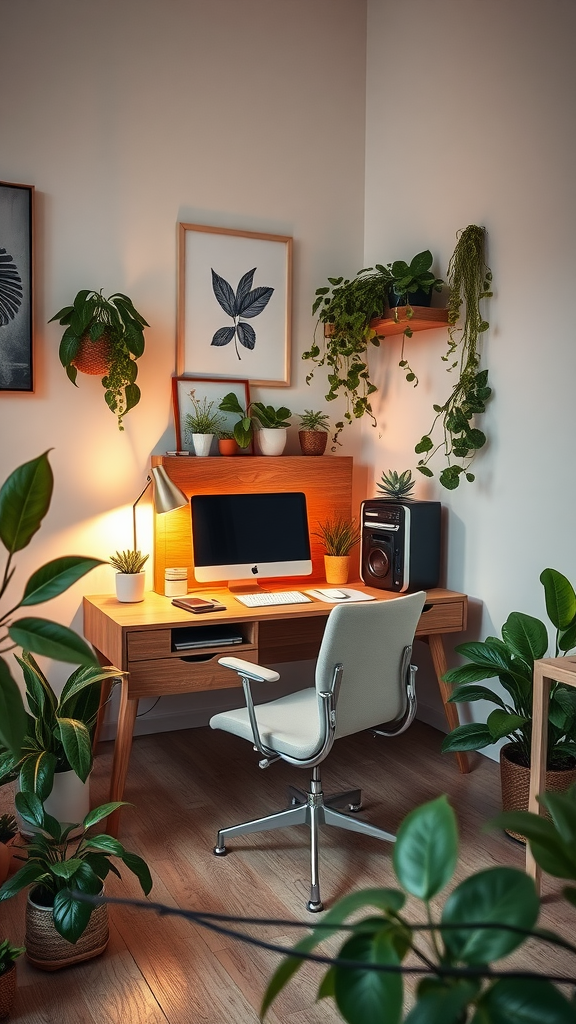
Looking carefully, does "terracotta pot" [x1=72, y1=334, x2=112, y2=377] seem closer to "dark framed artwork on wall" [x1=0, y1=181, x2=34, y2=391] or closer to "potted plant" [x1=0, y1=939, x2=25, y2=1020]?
"dark framed artwork on wall" [x1=0, y1=181, x2=34, y2=391]

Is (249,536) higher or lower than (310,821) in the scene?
higher

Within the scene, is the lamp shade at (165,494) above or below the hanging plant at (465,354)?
below

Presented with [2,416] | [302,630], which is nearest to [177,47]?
[2,416]

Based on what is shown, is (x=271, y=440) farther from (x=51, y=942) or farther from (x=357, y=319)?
(x=51, y=942)

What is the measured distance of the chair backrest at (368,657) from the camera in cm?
244


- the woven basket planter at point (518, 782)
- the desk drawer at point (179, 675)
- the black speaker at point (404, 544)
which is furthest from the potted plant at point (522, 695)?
the desk drawer at point (179, 675)

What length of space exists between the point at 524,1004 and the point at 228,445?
11.0 ft

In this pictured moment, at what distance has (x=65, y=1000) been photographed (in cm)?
204

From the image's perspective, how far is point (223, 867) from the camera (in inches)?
105

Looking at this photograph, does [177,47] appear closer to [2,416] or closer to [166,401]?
[166,401]

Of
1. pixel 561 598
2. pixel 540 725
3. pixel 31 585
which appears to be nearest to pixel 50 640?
pixel 31 585

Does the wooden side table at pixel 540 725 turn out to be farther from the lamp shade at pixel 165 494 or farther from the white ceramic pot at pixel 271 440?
the white ceramic pot at pixel 271 440

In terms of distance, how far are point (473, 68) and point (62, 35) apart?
5.55ft

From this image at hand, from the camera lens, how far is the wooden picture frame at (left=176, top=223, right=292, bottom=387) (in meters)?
3.77
